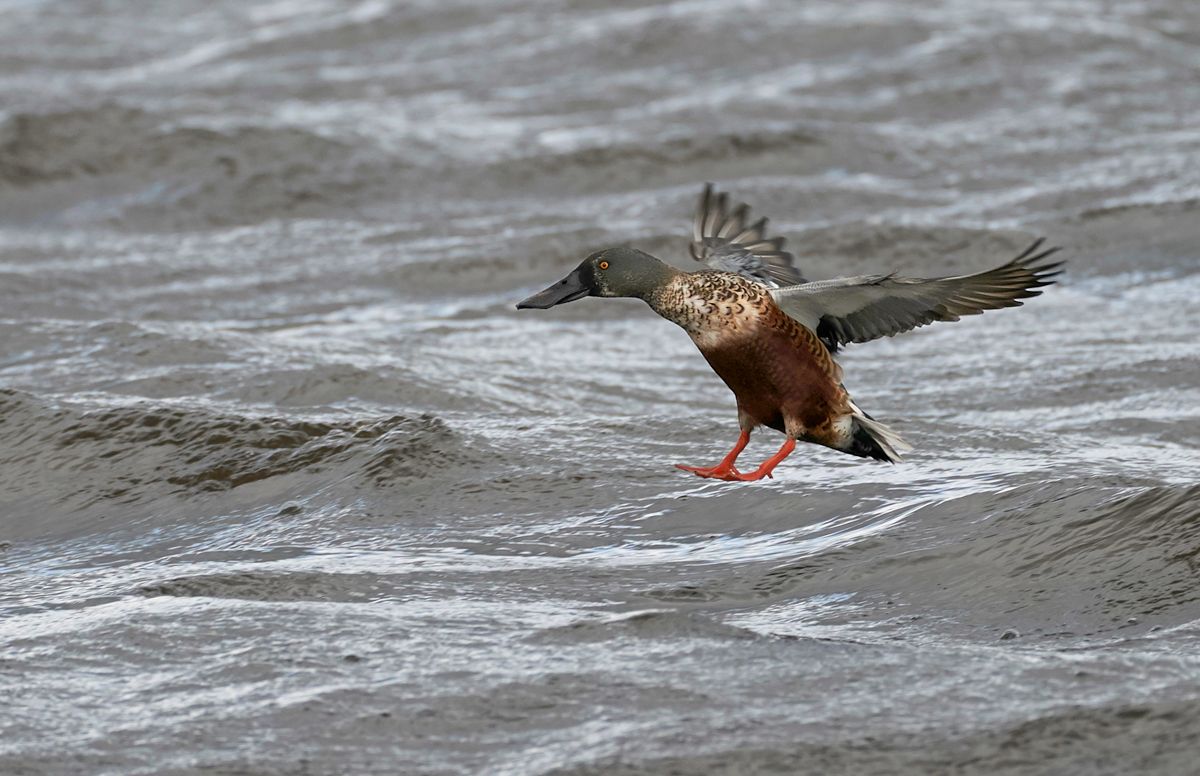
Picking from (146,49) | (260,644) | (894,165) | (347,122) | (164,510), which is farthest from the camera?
(146,49)

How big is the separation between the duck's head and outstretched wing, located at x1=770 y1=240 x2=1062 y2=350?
1.47 ft

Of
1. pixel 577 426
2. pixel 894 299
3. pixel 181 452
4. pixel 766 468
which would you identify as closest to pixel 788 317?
pixel 894 299

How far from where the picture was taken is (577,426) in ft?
28.6

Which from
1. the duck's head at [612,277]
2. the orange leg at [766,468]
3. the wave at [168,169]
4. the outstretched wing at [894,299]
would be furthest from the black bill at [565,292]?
the wave at [168,169]

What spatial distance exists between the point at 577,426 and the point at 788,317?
7.91 feet

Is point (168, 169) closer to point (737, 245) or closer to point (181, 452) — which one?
point (181, 452)

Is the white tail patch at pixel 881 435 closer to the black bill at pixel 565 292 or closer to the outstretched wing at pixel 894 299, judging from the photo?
the outstretched wing at pixel 894 299

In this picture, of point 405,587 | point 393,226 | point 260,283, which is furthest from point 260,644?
point 393,226

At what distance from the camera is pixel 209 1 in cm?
2639

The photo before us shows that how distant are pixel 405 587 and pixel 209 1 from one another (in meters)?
21.6

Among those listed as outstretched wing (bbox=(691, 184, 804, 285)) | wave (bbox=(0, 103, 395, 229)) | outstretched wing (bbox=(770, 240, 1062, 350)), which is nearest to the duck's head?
outstretched wing (bbox=(770, 240, 1062, 350))

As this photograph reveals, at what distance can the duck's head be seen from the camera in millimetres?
6383

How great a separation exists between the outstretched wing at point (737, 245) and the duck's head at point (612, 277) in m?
0.71

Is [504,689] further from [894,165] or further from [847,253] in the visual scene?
[894,165]
